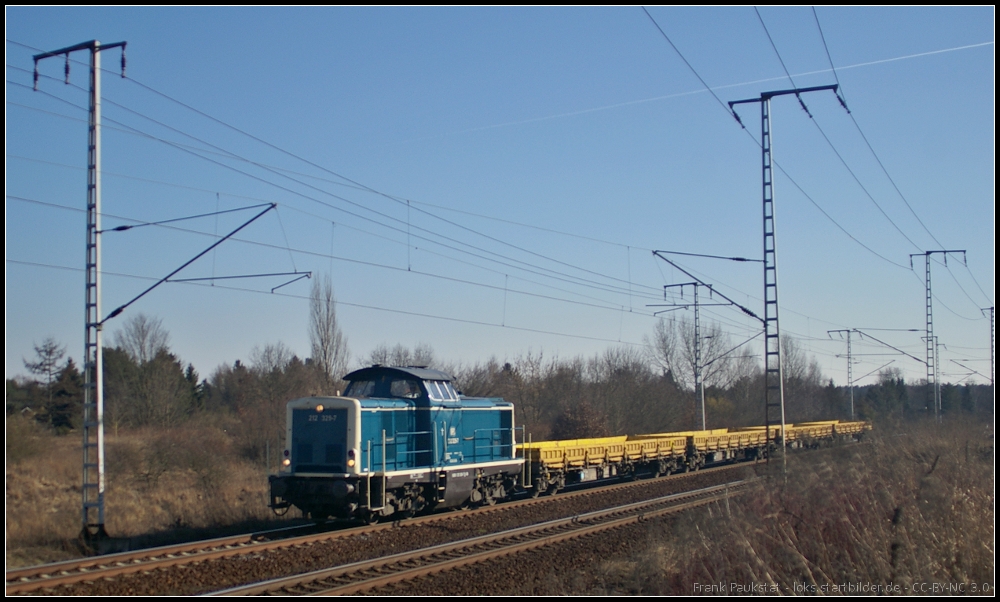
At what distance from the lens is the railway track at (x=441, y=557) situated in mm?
10305

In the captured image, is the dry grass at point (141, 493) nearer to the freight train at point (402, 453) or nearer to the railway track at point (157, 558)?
the freight train at point (402, 453)

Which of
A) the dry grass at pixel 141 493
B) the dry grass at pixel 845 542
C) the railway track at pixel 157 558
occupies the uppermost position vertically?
the dry grass at pixel 845 542

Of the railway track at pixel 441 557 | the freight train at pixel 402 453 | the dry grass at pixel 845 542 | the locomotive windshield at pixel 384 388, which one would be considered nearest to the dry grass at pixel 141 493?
the freight train at pixel 402 453

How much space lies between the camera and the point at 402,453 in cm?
1747

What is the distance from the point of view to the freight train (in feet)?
51.8

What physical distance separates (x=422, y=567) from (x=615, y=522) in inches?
243

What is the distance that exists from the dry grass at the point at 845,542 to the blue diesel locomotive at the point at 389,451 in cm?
597

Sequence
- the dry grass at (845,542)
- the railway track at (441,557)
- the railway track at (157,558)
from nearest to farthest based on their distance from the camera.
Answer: the dry grass at (845,542) → the railway track at (157,558) → the railway track at (441,557)

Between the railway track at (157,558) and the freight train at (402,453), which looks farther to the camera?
the freight train at (402,453)

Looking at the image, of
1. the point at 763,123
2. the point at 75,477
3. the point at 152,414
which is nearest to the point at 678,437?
the point at 763,123

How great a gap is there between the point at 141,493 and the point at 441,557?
15024 mm

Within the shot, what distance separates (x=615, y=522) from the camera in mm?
16406

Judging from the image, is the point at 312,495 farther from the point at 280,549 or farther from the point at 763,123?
the point at 763,123

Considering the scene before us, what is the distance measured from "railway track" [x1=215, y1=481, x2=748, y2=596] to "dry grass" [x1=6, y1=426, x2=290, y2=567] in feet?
18.8
